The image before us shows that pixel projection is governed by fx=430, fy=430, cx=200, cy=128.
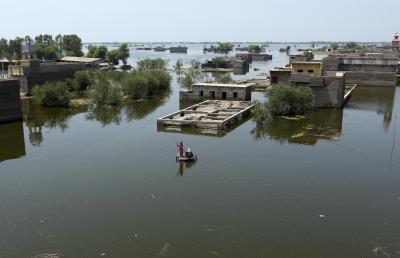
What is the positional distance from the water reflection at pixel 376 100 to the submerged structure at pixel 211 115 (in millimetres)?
11888

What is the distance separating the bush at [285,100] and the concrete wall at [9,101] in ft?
71.1

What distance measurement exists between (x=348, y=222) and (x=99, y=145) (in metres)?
17.1

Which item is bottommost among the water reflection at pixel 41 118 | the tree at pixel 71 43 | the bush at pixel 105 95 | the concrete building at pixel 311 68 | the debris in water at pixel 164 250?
the debris in water at pixel 164 250

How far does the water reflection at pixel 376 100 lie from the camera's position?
4246 cm

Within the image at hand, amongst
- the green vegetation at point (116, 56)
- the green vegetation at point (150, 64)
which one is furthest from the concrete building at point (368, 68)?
the green vegetation at point (116, 56)

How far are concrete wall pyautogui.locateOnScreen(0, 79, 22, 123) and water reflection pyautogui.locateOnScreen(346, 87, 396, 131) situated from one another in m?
30.5

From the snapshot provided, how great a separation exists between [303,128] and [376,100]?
21478 millimetres

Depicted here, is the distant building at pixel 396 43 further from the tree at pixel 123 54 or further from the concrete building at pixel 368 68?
the tree at pixel 123 54

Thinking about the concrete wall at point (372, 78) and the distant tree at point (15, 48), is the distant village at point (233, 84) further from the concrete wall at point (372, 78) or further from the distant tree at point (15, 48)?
the distant tree at point (15, 48)

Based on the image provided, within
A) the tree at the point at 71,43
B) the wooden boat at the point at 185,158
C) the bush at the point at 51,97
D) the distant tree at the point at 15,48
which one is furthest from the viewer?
the tree at the point at 71,43

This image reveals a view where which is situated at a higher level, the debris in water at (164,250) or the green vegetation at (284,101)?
the green vegetation at (284,101)

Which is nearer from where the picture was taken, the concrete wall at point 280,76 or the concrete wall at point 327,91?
the concrete wall at point 327,91

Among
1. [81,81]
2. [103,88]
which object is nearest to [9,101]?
[103,88]

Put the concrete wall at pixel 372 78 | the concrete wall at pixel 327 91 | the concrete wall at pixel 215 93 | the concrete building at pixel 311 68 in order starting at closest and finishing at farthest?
the concrete wall at pixel 327 91
the concrete building at pixel 311 68
the concrete wall at pixel 215 93
the concrete wall at pixel 372 78
